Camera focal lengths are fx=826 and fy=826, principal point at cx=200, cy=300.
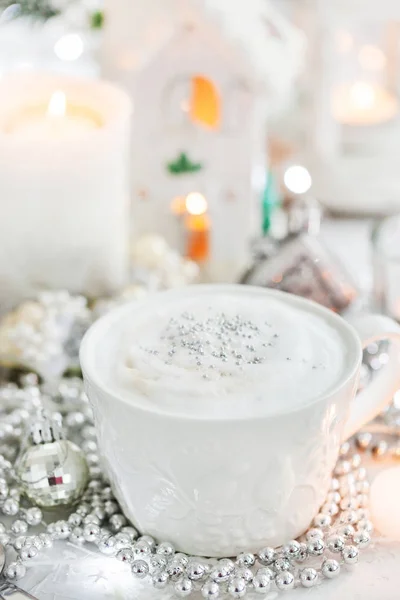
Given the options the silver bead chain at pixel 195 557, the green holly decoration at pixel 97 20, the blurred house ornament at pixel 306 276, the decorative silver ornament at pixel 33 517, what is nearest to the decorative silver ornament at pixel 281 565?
the silver bead chain at pixel 195 557

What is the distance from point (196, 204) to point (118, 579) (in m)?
0.60

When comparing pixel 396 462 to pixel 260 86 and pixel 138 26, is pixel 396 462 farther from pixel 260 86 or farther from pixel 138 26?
pixel 138 26

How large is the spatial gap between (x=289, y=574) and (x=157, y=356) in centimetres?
20

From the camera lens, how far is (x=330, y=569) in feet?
2.11

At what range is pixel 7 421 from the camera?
823 millimetres

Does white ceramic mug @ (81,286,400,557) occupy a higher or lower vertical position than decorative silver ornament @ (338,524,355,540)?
higher

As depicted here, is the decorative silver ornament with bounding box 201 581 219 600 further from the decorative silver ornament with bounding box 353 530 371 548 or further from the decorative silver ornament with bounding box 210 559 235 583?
the decorative silver ornament with bounding box 353 530 371 548

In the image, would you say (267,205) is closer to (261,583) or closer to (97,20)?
(97,20)

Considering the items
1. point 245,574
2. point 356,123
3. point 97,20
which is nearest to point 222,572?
point 245,574

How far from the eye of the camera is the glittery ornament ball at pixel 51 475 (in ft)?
2.32

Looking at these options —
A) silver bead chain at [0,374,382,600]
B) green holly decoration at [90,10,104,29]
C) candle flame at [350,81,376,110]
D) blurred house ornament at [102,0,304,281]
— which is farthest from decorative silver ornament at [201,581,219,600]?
candle flame at [350,81,376,110]

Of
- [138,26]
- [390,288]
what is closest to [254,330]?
[390,288]

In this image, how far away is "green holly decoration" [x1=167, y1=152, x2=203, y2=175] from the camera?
110 centimetres

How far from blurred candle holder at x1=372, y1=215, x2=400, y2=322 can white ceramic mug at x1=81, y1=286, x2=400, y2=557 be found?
304 millimetres
